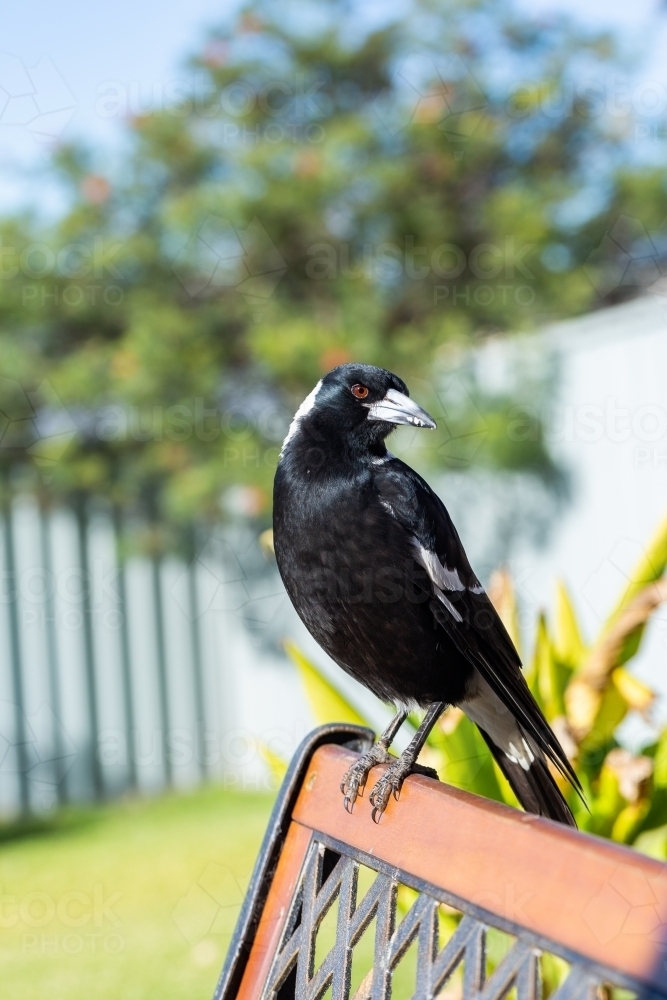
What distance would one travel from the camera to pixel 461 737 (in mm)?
2275

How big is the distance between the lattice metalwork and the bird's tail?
0.61 m

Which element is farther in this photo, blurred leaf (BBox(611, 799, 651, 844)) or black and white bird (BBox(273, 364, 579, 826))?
blurred leaf (BBox(611, 799, 651, 844))

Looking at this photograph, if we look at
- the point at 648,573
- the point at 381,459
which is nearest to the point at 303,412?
the point at 381,459

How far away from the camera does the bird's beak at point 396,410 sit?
1813mm

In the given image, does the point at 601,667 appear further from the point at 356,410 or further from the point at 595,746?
the point at 356,410

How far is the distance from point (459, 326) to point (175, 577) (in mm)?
1950

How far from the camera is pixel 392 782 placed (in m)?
1.24

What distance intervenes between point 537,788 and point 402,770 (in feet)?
1.31

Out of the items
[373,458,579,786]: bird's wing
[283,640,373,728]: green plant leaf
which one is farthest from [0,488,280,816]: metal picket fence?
[373,458,579,786]: bird's wing

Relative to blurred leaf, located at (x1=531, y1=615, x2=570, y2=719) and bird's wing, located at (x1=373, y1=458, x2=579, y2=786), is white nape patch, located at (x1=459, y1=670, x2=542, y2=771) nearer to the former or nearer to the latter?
bird's wing, located at (x1=373, y1=458, x2=579, y2=786)

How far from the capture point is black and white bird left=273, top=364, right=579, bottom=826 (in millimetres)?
1635

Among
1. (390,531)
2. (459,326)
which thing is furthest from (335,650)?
(459,326)

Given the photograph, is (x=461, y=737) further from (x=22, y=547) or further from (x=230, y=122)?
(x=230, y=122)

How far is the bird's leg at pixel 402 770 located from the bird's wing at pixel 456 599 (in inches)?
4.3
